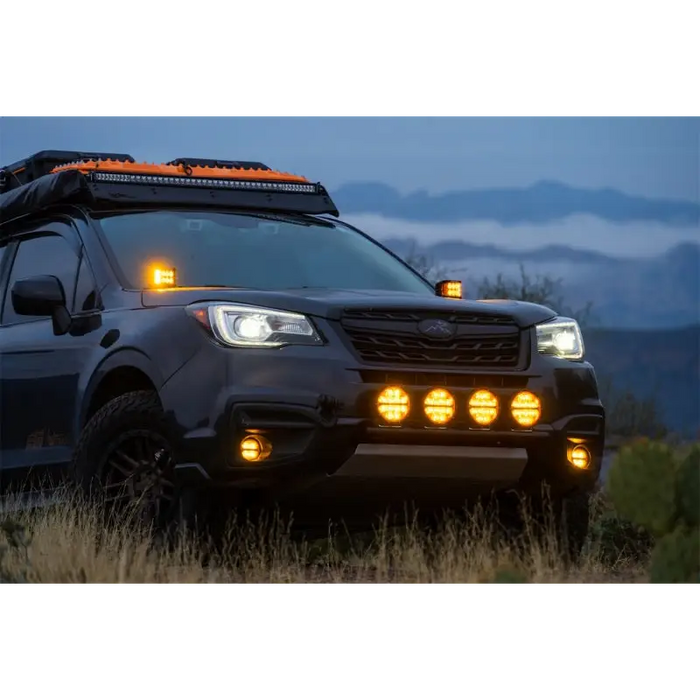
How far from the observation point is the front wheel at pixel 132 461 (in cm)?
683

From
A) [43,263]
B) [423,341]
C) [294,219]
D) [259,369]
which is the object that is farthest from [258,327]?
[43,263]

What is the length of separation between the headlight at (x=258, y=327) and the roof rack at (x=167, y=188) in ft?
5.44

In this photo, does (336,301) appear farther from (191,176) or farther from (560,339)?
(191,176)

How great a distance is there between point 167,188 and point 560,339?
90.5 inches

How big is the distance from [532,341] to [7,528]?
2.61m

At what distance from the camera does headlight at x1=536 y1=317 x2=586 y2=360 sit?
7.22 meters

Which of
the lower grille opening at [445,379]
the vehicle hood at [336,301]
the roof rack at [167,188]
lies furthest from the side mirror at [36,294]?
the lower grille opening at [445,379]

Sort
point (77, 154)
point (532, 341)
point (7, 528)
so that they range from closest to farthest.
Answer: point (532, 341) < point (7, 528) < point (77, 154)

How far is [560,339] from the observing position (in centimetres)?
732

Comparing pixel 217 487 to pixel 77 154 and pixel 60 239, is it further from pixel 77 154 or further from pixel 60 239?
pixel 77 154

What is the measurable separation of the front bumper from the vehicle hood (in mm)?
224

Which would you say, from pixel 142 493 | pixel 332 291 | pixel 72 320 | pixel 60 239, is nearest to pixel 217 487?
pixel 142 493

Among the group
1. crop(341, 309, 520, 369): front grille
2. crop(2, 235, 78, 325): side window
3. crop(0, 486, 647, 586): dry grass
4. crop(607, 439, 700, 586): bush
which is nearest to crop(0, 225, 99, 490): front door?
crop(2, 235, 78, 325): side window

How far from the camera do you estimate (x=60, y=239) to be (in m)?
8.32
